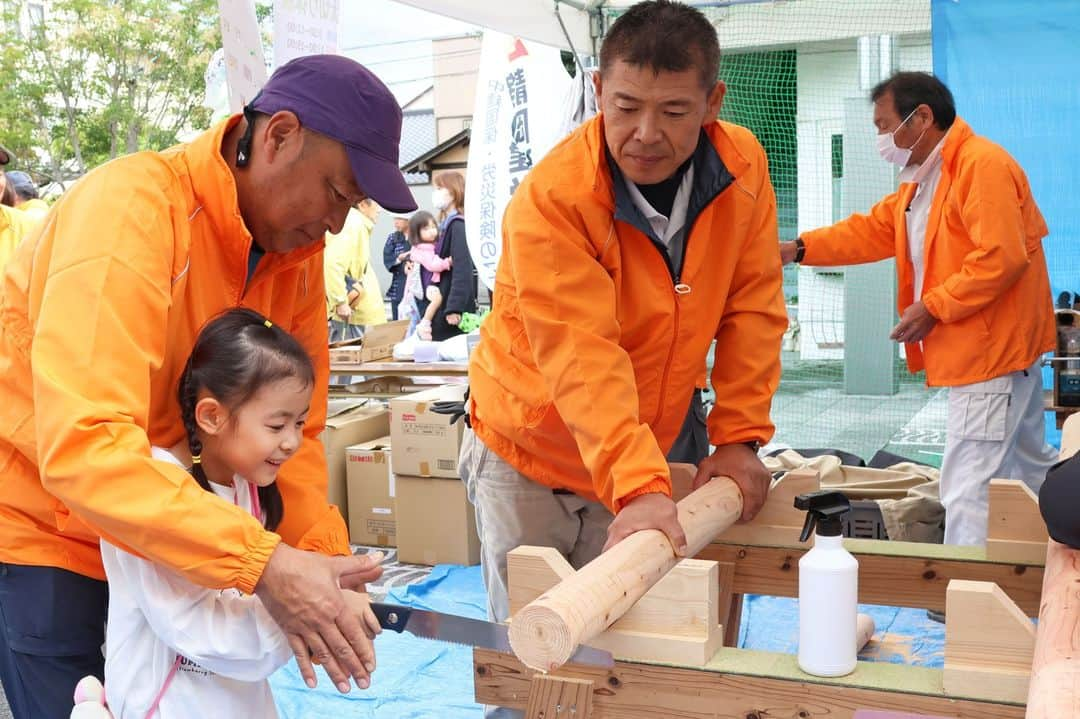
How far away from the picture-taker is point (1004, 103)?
4.95 metres

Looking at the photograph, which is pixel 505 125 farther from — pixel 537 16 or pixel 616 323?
pixel 616 323

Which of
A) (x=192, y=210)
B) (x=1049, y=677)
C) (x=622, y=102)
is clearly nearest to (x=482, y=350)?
(x=622, y=102)

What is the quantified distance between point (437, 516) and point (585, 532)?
2663mm

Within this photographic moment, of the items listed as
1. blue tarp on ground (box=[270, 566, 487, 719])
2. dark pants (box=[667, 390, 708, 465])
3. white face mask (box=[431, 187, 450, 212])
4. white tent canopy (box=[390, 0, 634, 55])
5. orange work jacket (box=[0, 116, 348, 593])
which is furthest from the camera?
white face mask (box=[431, 187, 450, 212])

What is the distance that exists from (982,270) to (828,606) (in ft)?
7.96

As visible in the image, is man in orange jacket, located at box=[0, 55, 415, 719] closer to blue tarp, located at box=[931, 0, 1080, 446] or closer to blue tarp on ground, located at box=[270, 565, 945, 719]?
blue tarp on ground, located at box=[270, 565, 945, 719]

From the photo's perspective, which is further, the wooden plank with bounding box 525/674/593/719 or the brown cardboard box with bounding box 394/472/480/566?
the brown cardboard box with bounding box 394/472/480/566

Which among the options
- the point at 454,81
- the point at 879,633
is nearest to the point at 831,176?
the point at 879,633

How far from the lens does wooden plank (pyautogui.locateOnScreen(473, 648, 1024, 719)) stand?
145cm

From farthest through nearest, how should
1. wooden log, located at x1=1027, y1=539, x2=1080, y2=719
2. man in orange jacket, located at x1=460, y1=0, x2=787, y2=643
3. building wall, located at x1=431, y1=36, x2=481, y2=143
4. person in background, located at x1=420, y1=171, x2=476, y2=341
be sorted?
building wall, located at x1=431, y1=36, x2=481, y2=143
person in background, located at x1=420, y1=171, x2=476, y2=341
man in orange jacket, located at x1=460, y1=0, x2=787, y2=643
wooden log, located at x1=1027, y1=539, x2=1080, y2=719

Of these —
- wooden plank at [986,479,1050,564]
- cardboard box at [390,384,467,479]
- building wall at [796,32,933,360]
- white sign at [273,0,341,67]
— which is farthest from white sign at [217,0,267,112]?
building wall at [796,32,933,360]

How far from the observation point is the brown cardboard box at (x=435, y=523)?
4.80 metres

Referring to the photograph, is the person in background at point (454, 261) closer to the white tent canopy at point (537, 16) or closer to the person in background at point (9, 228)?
the white tent canopy at point (537, 16)

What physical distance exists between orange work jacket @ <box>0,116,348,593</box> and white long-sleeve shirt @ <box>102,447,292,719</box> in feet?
0.32
